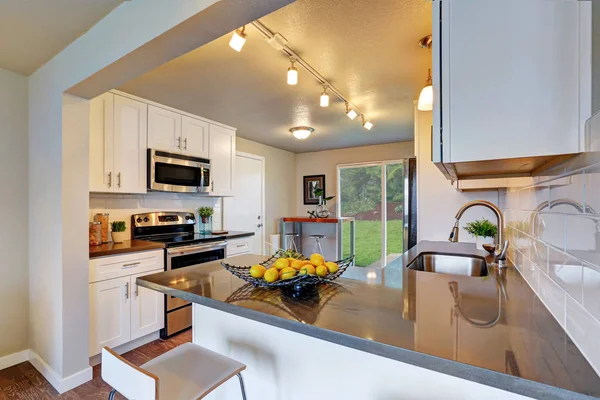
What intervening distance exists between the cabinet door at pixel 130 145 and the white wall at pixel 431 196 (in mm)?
2685

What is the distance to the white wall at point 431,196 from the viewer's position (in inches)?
109

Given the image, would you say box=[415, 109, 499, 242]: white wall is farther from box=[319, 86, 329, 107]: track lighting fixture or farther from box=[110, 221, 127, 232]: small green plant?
box=[110, 221, 127, 232]: small green plant

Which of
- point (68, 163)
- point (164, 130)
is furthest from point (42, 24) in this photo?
point (164, 130)

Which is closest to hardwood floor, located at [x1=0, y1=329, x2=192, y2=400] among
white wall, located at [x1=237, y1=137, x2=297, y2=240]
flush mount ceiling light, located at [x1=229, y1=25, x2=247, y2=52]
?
flush mount ceiling light, located at [x1=229, y1=25, x2=247, y2=52]

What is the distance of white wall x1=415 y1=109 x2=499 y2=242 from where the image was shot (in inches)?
109

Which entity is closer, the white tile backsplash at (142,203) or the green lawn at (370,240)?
the white tile backsplash at (142,203)

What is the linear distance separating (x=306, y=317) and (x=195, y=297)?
0.45 metres

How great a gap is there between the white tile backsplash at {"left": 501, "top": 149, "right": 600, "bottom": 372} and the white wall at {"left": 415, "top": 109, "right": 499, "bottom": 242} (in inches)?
70.3

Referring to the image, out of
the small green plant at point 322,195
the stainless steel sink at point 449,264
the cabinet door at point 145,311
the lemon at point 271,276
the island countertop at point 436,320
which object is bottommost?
the cabinet door at point 145,311

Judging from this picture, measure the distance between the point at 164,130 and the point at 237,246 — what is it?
1499 millimetres

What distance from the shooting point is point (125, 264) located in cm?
243

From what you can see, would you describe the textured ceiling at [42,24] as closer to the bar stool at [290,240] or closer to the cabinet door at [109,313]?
the cabinet door at [109,313]

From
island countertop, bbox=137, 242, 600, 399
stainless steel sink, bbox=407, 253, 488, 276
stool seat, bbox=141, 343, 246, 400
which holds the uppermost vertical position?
island countertop, bbox=137, 242, 600, 399

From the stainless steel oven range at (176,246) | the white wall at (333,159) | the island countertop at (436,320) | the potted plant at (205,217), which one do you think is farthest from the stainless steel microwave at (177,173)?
the white wall at (333,159)
